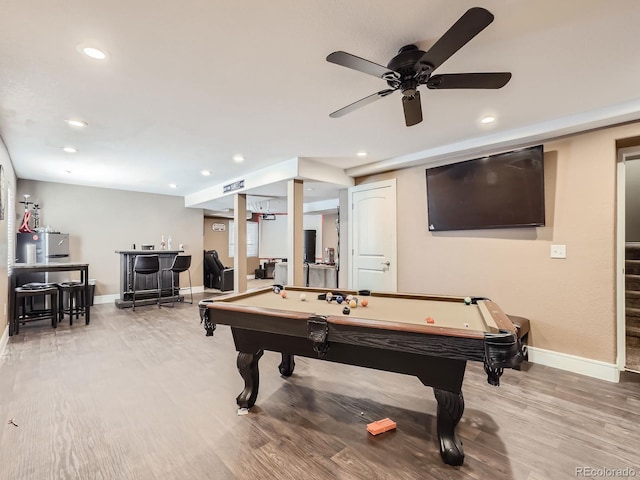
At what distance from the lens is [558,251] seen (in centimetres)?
304

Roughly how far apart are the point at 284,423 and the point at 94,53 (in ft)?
8.74

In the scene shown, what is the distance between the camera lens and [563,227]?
301 centimetres

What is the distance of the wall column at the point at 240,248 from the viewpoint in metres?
5.29

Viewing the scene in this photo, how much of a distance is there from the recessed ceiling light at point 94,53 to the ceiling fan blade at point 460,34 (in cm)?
193

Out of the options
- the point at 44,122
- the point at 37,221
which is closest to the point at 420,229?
the point at 44,122

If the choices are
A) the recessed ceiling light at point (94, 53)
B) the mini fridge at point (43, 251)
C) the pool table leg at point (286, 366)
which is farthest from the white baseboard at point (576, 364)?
the mini fridge at point (43, 251)

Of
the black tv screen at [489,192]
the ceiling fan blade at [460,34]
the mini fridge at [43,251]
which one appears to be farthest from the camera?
the mini fridge at [43,251]

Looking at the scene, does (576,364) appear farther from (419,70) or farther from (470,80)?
(419,70)

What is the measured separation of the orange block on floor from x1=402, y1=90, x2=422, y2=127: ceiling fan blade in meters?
2.11

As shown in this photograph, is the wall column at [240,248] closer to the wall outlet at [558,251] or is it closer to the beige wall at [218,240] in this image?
the beige wall at [218,240]

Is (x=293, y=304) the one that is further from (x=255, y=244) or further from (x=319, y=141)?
(x=255, y=244)

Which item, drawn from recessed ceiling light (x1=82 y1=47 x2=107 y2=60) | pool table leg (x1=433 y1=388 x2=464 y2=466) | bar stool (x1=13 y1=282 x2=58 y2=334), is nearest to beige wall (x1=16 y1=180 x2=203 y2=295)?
bar stool (x1=13 y1=282 x2=58 y2=334)

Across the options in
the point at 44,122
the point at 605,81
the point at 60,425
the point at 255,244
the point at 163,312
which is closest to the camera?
the point at 60,425

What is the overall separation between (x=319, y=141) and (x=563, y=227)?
268 centimetres
